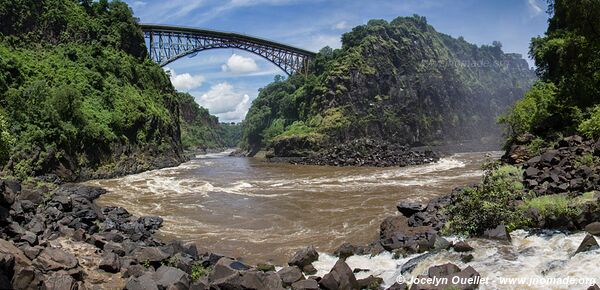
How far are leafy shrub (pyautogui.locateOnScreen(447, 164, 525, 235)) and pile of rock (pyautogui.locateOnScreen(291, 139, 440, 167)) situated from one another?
1305 inches

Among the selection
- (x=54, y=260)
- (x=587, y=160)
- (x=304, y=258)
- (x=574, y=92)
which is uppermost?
(x=574, y=92)

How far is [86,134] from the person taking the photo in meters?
40.4

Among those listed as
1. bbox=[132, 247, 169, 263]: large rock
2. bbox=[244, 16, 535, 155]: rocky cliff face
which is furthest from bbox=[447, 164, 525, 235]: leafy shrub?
bbox=[244, 16, 535, 155]: rocky cliff face

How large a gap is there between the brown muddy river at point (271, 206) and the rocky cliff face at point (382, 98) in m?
33.8

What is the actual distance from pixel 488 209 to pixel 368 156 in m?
40.8

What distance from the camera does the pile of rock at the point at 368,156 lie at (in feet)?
169

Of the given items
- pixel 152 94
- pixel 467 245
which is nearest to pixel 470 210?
pixel 467 245

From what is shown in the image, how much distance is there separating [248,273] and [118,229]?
32.0ft

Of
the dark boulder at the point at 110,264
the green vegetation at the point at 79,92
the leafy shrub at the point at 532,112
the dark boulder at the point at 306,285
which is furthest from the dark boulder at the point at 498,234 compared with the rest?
the green vegetation at the point at 79,92

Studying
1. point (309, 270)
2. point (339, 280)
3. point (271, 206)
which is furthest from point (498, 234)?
point (271, 206)

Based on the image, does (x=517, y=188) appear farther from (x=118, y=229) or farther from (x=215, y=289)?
(x=118, y=229)

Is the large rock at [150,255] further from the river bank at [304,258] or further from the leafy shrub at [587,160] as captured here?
the leafy shrub at [587,160]

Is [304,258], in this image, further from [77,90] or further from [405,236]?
[77,90]

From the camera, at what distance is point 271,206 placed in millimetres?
24312
